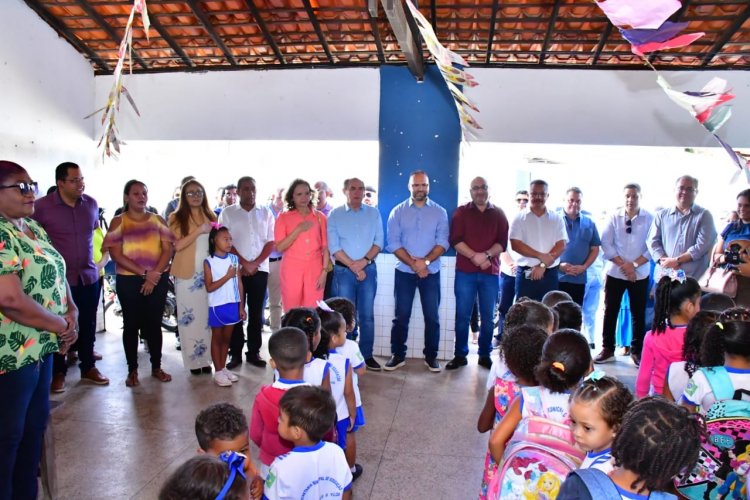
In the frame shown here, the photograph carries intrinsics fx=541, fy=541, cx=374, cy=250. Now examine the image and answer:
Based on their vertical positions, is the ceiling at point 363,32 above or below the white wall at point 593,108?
above

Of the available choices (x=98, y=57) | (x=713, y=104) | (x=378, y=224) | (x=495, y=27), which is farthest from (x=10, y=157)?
(x=713, y=104)

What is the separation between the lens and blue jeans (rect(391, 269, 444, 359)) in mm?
4516

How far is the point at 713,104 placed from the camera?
2.49m

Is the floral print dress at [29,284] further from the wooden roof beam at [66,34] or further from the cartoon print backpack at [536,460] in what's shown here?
the wooden roof beam at [66,34]

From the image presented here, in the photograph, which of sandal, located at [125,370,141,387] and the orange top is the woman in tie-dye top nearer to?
sandal, located at [125,370,141,387]

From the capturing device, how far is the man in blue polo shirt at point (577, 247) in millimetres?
4801

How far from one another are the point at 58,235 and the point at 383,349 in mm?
2786

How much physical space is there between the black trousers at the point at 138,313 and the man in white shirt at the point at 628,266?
146 inches

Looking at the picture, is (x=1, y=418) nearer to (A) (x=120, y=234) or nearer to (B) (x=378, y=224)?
(A) (x=120, y=234)

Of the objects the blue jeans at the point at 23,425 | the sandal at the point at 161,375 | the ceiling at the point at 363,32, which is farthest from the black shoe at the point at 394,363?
the blue jeans at the point at 23,425

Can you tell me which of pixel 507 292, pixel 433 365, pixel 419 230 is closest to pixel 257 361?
pixel 433 365

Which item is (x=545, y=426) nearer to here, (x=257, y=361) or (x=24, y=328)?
(x=24, y=328)

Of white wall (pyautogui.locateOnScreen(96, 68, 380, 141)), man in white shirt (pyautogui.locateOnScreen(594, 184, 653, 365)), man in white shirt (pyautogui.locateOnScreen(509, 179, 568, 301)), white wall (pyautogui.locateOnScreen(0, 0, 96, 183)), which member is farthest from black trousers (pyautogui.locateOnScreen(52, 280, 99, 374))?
man in white shirt (pyautogui.locateOnScreen(594, 184, 653, 365))

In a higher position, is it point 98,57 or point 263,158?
point 98,57
